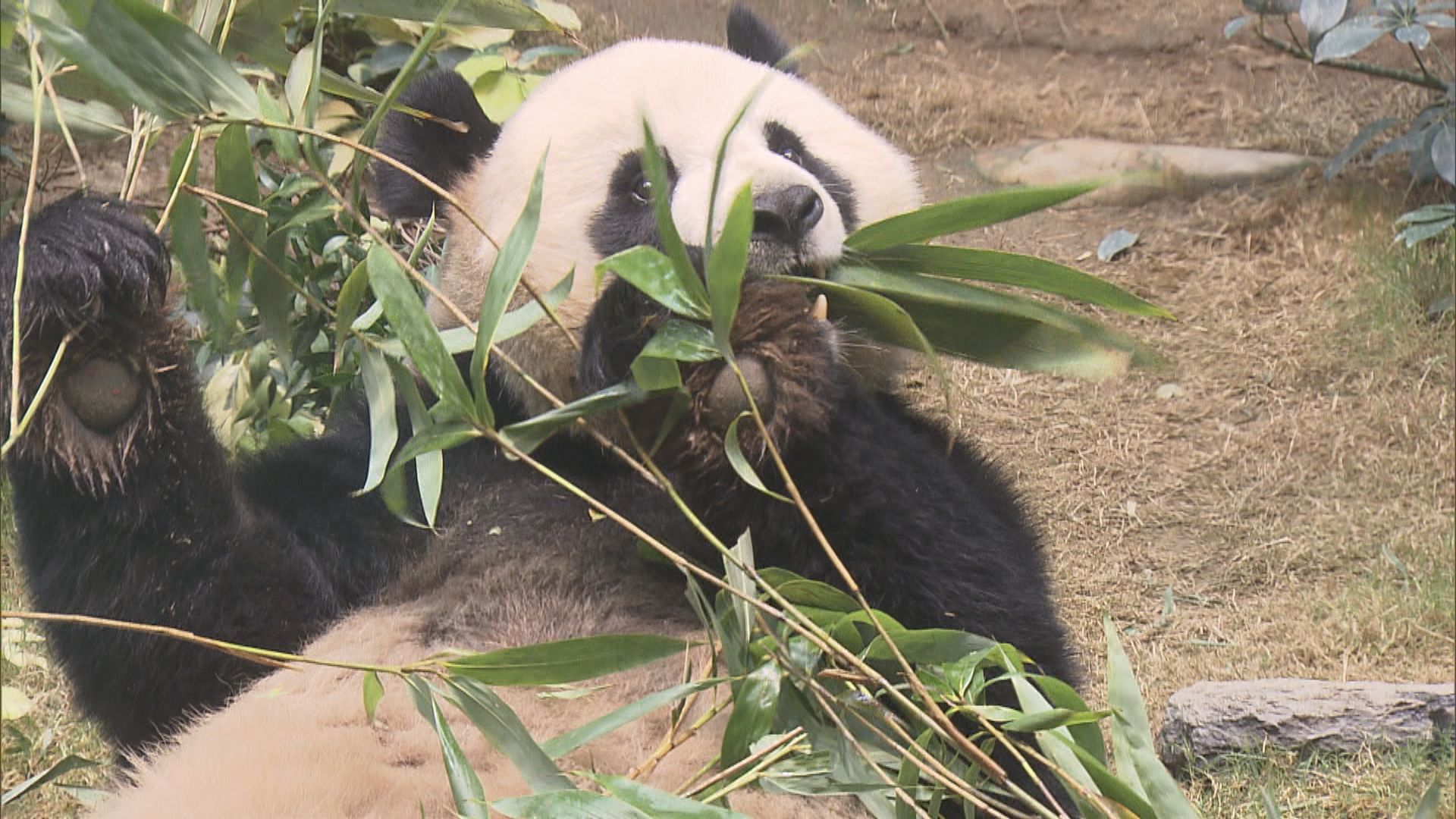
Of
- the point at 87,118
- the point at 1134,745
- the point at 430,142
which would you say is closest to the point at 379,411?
the point at 87,118

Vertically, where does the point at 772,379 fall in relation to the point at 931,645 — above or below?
above

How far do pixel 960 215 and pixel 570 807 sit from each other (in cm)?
78

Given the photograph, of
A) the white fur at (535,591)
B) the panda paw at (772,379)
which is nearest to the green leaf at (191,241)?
the white fur at (535,591)

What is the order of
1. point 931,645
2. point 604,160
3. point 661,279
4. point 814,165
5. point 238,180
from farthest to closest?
point 814,165
point 604,160
point 238,180
point 931,645
point 661,279

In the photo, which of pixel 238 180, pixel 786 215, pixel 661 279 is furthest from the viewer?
pixel 786 215

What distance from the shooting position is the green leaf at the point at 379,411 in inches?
60.9

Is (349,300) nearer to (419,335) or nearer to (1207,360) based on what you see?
(419,335)

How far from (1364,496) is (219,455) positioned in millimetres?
3155

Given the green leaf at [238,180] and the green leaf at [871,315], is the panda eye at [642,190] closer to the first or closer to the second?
the green leaf at [871,315]

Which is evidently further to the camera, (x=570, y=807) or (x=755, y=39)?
(x=755, y=39)

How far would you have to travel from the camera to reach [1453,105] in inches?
181

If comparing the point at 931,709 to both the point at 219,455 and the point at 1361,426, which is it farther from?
the point at 1361,426

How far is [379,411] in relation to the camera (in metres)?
1.61

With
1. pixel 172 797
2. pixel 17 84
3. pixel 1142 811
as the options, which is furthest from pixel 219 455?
pixel 1142 811
